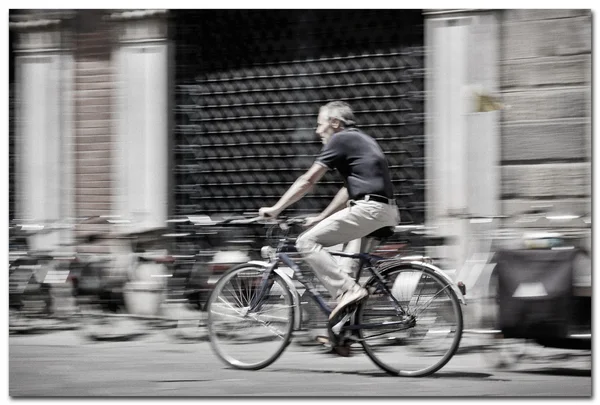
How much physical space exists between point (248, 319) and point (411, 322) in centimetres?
101

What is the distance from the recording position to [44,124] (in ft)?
25.8

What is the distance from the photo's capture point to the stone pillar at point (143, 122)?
800 cm

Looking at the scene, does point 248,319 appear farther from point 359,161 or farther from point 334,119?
point 334,119

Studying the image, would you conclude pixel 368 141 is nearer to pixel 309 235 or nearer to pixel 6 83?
pixel 309 235

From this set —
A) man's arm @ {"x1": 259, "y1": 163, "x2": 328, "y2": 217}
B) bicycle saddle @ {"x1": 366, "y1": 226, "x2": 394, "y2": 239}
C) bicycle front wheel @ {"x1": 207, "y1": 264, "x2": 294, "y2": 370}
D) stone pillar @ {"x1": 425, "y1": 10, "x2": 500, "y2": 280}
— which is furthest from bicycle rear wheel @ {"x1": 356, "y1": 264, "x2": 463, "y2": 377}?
stone pillar @ {"x1": 425, "y1": 10, "x2": 500, "y2": 280}

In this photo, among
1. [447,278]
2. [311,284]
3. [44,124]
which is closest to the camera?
[447,278]

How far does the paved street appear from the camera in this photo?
610 cm

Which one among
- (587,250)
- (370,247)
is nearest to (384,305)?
(370,247)

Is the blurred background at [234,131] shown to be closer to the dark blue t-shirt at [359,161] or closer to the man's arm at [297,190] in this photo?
the dark blue t-shirt at [359,161]

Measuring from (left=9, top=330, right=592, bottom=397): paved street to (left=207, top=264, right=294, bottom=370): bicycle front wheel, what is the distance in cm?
12

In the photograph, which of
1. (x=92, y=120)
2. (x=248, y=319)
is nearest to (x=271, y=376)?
(x=248, y=319)

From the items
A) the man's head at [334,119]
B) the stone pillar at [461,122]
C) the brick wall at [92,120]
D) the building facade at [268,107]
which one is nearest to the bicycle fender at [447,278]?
the man's head at [334,119]

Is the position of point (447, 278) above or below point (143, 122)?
below
